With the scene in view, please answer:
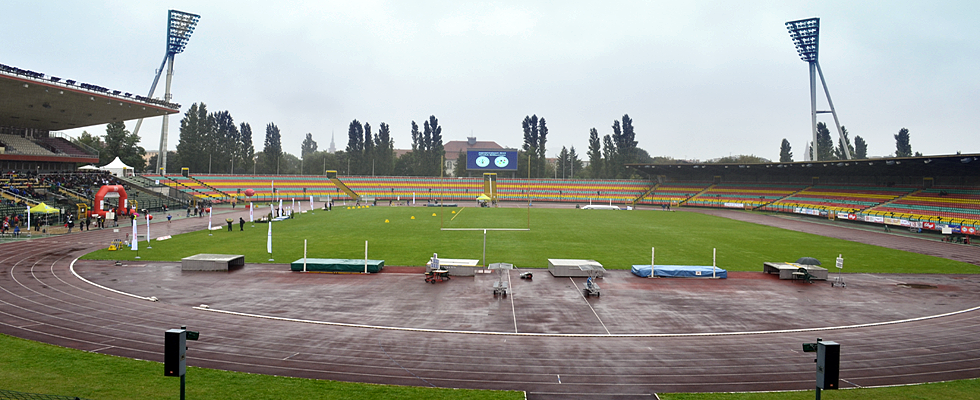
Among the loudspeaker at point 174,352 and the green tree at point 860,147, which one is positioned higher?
the green tree at point 860,147

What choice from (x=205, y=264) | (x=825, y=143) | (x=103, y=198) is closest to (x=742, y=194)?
(x=825, y=143)

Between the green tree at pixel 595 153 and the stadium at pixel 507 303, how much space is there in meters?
66.1

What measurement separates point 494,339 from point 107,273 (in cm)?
1959

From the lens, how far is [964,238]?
128 ft

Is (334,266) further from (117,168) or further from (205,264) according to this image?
(117,168)

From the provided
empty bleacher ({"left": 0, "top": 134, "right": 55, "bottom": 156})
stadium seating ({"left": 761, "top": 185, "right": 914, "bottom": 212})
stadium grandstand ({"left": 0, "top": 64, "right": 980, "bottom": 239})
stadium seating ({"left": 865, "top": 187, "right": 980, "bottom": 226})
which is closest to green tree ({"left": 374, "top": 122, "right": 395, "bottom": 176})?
stadium grandstand ({"left": 0, "top": 64, "right": 980, "bottom": 239})

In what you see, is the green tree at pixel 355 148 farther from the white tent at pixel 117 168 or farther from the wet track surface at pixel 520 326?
the wet track surface at pixel 520 326

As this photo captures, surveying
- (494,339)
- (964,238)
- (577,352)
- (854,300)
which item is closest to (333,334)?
(494,339)

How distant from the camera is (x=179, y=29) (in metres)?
72.3

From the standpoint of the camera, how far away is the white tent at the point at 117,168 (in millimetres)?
59209

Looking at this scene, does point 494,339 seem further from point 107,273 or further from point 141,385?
point 107,273

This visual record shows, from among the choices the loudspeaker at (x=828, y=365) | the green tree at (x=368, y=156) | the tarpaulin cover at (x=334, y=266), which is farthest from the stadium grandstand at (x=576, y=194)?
the loudspeaker at (x=828, y=365)

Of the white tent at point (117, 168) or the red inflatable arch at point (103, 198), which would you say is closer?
the red inflatable arch at point (103, 198)

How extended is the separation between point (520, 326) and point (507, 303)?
2.84 m
